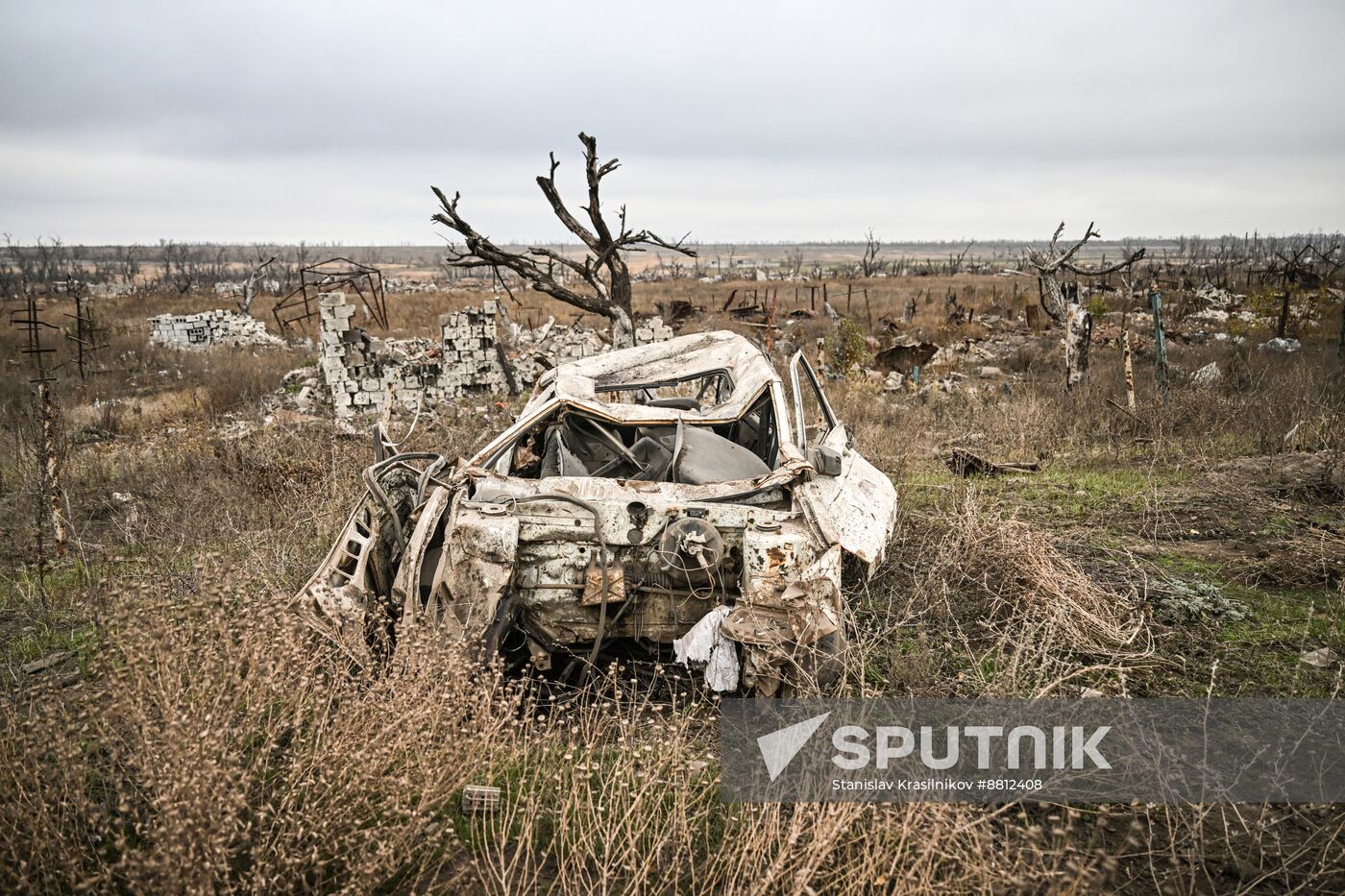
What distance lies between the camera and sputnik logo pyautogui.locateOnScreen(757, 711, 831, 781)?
10.1 ft

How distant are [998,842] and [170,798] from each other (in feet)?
8.75

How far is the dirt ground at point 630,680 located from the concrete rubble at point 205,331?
44.6ft

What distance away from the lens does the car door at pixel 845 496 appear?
3.87 metres

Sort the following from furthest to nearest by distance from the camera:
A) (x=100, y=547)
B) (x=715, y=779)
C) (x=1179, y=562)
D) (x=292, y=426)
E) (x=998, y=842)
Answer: (x=292, y=426) → (x=100, y=547) → (x=1179, y=562) → (x=715, y=779) → (x=998, y=842)

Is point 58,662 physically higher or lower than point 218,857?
lower

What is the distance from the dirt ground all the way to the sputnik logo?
23cm

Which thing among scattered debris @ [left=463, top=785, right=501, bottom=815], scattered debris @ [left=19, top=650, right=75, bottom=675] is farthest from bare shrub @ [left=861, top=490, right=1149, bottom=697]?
scattered debris @ [left=19, top=650, right=75, bottom=675]

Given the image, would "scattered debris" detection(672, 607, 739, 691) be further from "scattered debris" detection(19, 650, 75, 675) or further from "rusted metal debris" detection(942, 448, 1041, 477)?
"rusted metal debris" detection(942, 448, 1041, 477)

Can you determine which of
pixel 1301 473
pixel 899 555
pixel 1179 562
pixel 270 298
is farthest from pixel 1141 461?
pixel 270 298

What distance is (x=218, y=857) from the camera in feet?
6.86

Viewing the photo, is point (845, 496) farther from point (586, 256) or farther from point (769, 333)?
point (769, 333)

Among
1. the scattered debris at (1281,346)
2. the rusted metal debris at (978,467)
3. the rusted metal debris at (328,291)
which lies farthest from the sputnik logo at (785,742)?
the scattered debris at (1281,346)

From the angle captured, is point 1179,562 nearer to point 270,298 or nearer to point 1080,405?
point 1080,405

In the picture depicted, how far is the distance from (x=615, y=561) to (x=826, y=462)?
1247 millimetres
